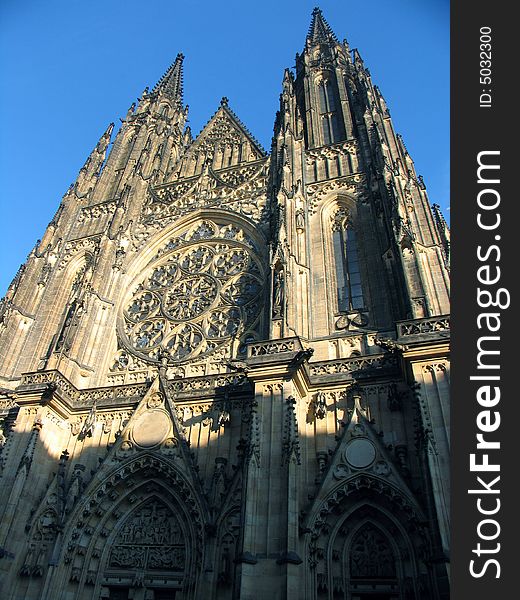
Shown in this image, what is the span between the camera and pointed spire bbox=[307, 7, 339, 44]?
25.0 metres

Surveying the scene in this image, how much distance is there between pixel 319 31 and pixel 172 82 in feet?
32.9

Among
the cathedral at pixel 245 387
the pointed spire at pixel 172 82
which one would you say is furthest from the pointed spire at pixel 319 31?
the pointed spire at pixel 172 82

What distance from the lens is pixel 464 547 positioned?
444 centimetres

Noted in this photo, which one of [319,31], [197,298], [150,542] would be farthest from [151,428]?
[319,31]

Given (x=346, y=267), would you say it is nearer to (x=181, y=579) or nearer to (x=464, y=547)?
(x=181, y=579)

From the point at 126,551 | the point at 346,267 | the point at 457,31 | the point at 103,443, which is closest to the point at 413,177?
the point at 346,267

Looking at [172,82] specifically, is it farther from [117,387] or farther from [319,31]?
[117,387]

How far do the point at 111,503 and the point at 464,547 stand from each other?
945 cm

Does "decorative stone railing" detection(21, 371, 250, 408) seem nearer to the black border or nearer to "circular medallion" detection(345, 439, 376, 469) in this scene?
"circular medallion" detection(345, 439, 376, 469)

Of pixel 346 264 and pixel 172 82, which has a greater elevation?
Answer: pixel 172 82

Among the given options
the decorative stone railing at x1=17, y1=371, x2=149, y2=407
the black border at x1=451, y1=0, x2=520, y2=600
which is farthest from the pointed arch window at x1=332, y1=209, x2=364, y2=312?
the black border at x1=451, y1=0, x2=520, y2=600

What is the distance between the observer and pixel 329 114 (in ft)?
67.2

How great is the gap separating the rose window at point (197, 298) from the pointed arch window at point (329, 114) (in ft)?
19.2

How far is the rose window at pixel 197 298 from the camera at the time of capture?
47.6ft
